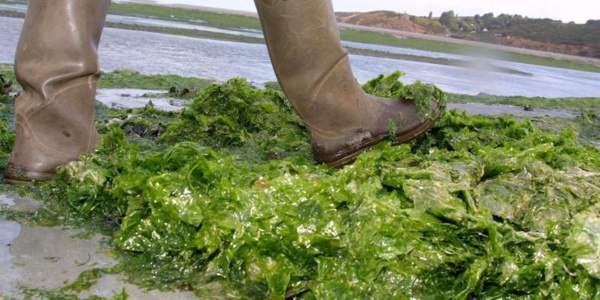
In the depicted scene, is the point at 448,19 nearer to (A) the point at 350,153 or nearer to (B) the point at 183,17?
(B) the point at 183,17

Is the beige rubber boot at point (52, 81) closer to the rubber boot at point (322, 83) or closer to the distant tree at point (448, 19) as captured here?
the rubber boot at point (322, 83)

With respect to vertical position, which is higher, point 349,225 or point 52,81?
point 52,81

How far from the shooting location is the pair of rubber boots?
2410 millimetres

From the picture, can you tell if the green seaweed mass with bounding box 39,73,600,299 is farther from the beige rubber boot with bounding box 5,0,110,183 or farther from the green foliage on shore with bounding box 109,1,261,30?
the green foliage on shore with bounding box 109,1,261,30

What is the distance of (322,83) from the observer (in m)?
2.66

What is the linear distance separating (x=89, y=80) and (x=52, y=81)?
161 millimetres

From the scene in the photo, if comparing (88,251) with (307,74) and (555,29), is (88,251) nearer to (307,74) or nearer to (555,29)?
(307,74)

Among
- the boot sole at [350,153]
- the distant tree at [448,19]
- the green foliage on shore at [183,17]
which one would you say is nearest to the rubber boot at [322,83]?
the boot sole at [350,153]

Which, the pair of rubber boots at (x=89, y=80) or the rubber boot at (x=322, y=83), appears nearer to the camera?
the pair of rubber boots at (x=89, y=80)

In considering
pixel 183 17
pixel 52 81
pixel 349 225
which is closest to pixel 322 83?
pixel 349 225

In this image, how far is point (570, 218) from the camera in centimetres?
212

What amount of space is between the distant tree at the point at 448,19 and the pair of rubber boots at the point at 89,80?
2631 inches

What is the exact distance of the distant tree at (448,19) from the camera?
66812 mm

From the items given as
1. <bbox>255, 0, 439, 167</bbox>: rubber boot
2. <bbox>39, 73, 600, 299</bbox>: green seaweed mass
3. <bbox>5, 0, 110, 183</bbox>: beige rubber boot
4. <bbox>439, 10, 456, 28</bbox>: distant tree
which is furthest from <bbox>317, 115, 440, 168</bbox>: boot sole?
<bbox>439, 10, 456, 28</bbox>: distant tree
